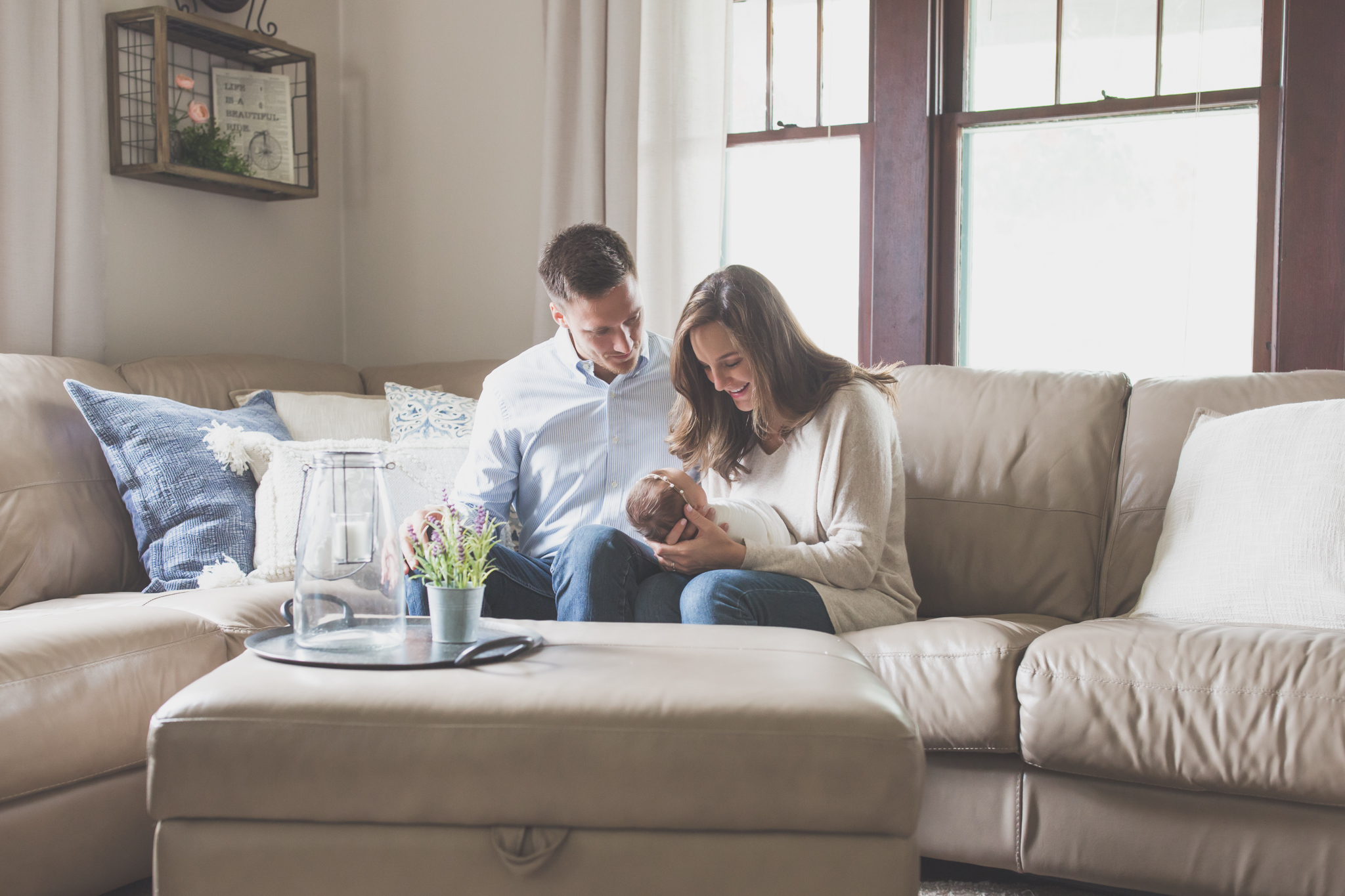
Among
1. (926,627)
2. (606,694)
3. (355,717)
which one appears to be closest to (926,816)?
(926,627)

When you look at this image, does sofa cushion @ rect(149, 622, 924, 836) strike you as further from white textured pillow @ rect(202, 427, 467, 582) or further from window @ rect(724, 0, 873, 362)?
window @ rect(724, 0, 873, 362)

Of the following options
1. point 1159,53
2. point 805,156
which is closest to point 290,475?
point 805,156

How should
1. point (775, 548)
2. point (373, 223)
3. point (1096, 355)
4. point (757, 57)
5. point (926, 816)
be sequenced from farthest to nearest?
1. point (373, 223)
2. point (757, 57)
3. point (1096, 355)
4. point (775, 548)
5. point (926, 816)

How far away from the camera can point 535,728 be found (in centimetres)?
110

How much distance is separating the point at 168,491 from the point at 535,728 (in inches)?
52.2

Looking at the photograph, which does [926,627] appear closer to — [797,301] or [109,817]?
[109,817]

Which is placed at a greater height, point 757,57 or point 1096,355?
point 757,57

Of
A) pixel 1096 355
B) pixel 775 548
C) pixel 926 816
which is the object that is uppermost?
pixel 1096 355

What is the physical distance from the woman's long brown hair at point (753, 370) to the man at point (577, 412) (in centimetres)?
14

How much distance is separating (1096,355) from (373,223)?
2232 millimetres

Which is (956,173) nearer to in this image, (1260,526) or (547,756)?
(1260,526)

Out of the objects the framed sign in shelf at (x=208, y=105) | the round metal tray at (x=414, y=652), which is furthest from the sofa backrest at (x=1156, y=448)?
the framed sign in shelf at (x=208, y=105)

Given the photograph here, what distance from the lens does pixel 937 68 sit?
9.14ft

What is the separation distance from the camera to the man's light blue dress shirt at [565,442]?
2.11m
